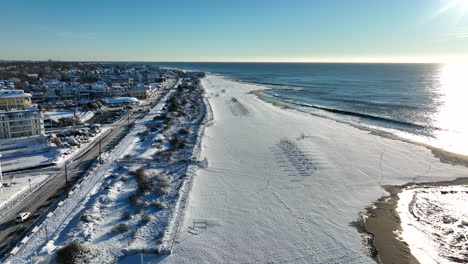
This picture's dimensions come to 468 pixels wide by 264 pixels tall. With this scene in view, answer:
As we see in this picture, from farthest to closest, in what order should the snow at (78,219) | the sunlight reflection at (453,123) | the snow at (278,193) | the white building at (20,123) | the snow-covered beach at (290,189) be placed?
the sunlight reflection at (453,123) → the white building at (20,123) → the snow-covered beach at (290,189) → the snow at (278,193) → the snow at (78,219)

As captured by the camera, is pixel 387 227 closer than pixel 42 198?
Yes

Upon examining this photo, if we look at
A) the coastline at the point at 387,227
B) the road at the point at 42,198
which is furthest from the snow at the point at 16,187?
the coastline at the point at 387,227

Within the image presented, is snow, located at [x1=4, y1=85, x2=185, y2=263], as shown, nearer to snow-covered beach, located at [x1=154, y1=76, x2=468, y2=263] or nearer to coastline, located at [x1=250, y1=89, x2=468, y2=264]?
snow-covered beach, located at [x1=154, y1=76, x2=468, y2=263]

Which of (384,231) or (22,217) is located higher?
(22,217)

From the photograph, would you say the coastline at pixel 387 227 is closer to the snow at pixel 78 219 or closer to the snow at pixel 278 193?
the snow at pixel 278 193

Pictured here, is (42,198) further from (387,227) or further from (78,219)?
(387,227)

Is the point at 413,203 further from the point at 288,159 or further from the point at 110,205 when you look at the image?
the point at 110,205

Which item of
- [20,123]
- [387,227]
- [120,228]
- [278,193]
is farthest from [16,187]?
[387,227]
